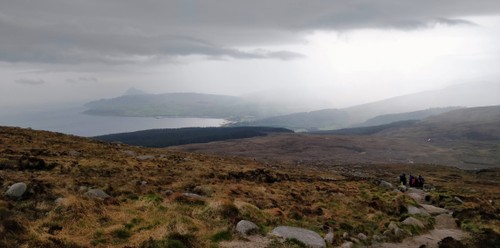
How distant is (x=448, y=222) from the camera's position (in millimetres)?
26734

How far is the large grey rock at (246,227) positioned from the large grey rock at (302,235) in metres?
0.89

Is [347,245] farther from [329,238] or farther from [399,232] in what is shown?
[399,232]

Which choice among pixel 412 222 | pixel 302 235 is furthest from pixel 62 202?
pixel 412 222

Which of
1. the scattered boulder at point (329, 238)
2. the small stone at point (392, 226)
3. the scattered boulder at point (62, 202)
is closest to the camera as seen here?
the scattered boulder at point (62, 202)

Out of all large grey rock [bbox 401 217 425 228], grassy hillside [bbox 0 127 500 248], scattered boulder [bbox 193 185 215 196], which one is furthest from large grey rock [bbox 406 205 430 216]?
scattered boulder [bbox 193 185 215 196]

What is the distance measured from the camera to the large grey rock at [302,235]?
1641 cm

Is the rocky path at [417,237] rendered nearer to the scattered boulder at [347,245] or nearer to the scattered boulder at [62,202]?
the scattered boulder at [347,245]

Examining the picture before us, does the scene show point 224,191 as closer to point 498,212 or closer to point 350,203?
point 350,203

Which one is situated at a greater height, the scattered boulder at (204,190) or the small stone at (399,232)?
the scattered boulder at (204,190)

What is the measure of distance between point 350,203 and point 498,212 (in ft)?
43.0

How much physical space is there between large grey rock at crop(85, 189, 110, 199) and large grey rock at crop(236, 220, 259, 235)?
28.9ft

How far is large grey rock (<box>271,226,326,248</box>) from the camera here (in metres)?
16.4

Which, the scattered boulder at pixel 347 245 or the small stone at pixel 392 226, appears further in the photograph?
the small stone at pixel 392 226

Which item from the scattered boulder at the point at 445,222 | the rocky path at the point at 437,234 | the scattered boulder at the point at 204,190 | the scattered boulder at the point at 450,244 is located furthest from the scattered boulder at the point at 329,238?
the scattered boulder at the point at 445,222
